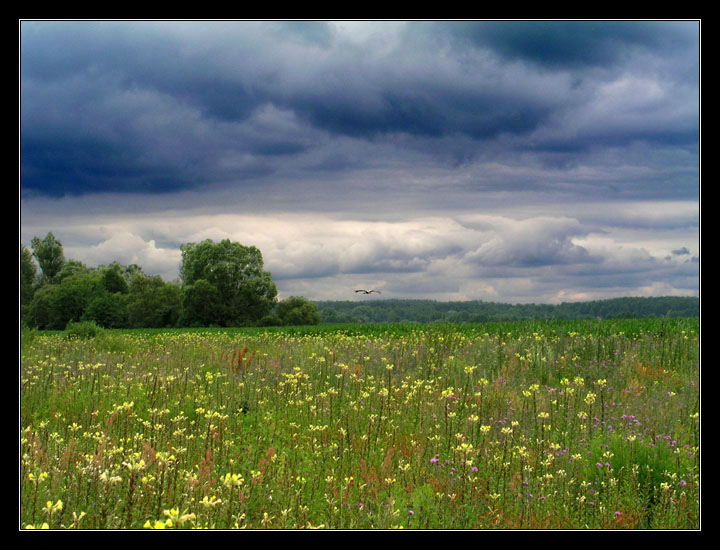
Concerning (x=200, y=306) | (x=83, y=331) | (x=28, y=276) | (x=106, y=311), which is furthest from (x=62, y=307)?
(x=83, y=331)

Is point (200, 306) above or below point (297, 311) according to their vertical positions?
above

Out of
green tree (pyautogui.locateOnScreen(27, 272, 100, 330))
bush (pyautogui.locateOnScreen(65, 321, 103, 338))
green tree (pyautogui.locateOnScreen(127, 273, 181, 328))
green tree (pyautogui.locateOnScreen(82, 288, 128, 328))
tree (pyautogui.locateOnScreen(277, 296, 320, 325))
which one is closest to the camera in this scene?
bush (pyautogui.locateOnScreen(65, 321, 103, 338))

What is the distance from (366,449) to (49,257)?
77.5m

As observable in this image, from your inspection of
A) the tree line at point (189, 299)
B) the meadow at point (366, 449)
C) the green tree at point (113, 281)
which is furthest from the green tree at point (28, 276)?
the meadow at point (366, 449)

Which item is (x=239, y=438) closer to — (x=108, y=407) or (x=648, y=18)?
(x=108, y=407)

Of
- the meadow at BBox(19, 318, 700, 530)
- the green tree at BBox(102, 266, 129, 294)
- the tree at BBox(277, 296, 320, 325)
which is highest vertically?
the green tree at BBox(102, 266, 129, 294)

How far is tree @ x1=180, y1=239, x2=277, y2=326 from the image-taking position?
4925cm

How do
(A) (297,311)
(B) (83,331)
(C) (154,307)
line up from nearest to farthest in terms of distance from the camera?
(B) (83,331) → (C) (154,307) → (A) (297,311)

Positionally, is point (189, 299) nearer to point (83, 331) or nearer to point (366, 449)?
point (83, 331)

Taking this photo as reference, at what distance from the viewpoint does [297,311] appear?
5822cm

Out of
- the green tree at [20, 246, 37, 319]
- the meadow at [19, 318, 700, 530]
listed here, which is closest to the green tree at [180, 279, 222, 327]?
the green tree at [20, 246, 37, 319]

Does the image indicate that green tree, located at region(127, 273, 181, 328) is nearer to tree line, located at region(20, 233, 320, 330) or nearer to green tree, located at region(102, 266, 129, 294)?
tree line, located at region(20, 233, 320, 330)

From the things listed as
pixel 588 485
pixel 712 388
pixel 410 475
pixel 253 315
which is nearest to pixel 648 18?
pixel 712 388

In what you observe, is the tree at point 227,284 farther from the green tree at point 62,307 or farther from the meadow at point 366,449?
the meadow at point 366,449
